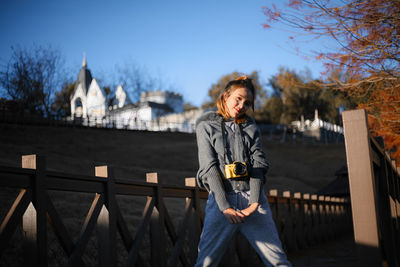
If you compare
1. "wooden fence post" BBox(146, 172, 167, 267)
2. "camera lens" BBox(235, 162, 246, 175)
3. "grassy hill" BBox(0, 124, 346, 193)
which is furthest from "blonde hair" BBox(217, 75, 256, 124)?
"grassy hill" BBox(0, 124, 346, 193)

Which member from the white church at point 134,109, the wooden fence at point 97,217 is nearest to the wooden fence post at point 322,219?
the wooden fence at point 97,217

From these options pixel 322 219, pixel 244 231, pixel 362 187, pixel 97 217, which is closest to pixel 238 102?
pixel 244 231

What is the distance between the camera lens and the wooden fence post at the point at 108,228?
11.7ft

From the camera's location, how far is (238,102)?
3.17 meters

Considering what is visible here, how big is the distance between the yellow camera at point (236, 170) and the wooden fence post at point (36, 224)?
1.19 m

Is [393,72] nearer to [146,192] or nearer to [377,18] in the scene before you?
[377,18]

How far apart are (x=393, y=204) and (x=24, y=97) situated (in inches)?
1479

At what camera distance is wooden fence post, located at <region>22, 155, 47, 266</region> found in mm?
2857

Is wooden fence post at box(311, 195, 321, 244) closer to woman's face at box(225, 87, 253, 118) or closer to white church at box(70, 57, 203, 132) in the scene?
woman's face at box(225, 87, 253, 118)

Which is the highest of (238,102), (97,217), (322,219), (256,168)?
(238,102)

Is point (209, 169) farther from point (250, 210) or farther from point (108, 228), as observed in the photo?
point (108, 228)

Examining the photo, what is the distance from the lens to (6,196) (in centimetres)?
980

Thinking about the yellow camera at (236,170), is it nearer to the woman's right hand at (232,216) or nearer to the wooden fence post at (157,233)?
the woman's right hand at (232,216)

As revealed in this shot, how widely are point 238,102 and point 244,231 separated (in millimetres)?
872
